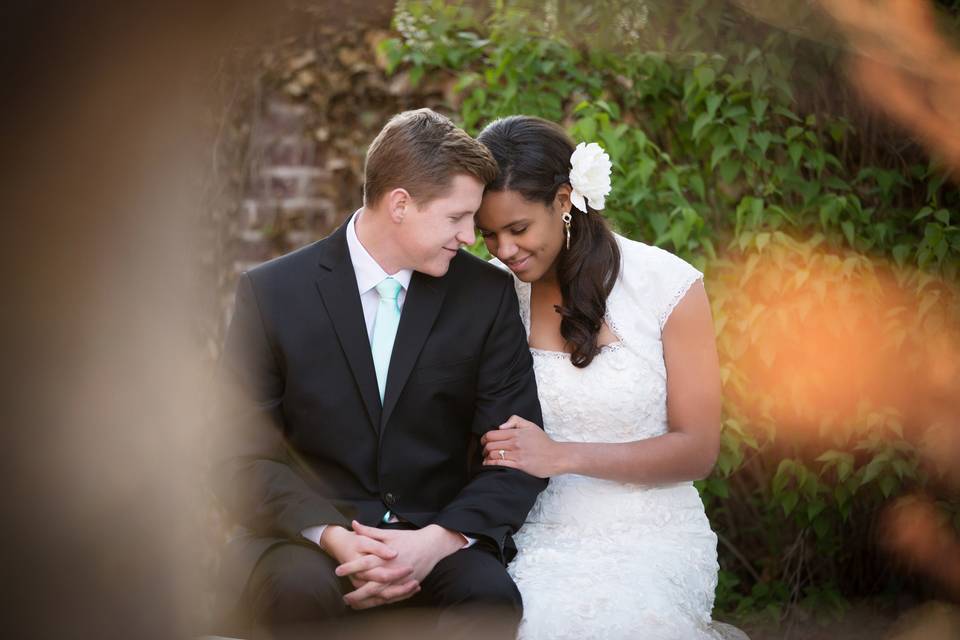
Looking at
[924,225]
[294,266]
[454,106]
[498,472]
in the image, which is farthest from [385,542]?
[454,106]

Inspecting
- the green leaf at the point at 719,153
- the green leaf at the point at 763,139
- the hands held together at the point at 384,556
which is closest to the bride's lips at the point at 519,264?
the hands held together at the point at 384,556

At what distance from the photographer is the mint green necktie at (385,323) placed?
266 centimetres

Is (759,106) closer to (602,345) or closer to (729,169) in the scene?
(729,169)

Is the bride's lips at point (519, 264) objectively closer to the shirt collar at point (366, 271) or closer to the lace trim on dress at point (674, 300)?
the shirt collar at point (366, 271)

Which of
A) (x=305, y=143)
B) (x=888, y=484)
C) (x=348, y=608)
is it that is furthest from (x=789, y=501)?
(x=305, y=143)

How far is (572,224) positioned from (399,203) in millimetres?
621

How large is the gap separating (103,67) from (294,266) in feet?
7.45

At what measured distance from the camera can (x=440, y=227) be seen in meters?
2.58

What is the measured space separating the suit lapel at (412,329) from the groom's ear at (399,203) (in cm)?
17

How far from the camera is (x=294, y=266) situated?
2676mm

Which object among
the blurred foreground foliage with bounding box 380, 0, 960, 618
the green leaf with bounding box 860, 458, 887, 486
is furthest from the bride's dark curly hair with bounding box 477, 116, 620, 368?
the green leaf with bounding box 860, 458, 887, 486

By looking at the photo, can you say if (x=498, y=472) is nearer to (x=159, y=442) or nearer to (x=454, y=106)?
(x=159, y=442)

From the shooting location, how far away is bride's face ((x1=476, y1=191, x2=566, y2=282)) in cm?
279

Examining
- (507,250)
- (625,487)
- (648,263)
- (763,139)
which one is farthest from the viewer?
(763,139)
